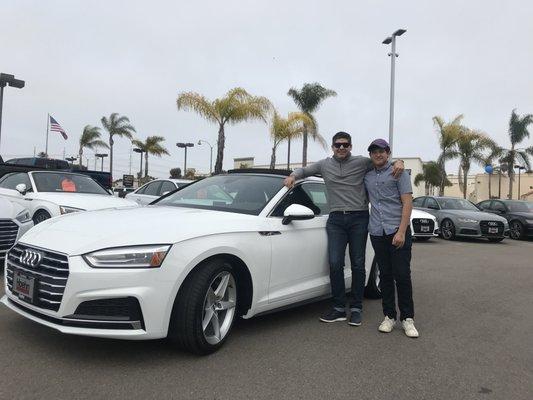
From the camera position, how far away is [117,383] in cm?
316

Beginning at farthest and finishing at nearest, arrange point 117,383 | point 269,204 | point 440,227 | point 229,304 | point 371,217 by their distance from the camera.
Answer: point 440,227
point 371,217
point 269,204
point 229,304
point 117,383

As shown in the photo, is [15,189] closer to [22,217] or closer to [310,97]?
[22,217]

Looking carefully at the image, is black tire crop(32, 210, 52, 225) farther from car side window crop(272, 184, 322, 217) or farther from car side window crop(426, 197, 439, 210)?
car side window crop(426, 197, 439, 210)

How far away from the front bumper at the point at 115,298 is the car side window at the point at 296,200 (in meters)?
1.39

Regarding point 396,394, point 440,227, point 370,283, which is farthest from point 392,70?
point 396,394

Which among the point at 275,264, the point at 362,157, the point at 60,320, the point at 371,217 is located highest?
the point at 362,157

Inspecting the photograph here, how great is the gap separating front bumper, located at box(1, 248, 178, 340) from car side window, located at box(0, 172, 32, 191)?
21.8ft

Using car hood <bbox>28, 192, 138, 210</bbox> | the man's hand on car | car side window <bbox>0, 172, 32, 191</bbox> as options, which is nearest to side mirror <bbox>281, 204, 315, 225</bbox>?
the man's hand on car

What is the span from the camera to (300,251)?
4.49 m

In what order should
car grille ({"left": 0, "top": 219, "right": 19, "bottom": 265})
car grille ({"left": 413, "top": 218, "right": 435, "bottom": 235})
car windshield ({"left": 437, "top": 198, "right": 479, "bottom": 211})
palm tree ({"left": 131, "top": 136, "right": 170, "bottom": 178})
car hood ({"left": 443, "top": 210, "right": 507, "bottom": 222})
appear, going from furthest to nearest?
palm tree ({"left": 131, "top": 136, "right": 170, "bottom": 178}) < car windshield ({"left": 437, "top": 198, "right": 479, "bottom": 211}) < car hood ({"left": 443, "top": 210, "right": 507, "bottom": 222}) < car grille ({"left": 413, "top": 218, "right": 435, "bottom": 235}) < car grille ({"left": 0, "top": 219, "right": 19, "bottom": 265})

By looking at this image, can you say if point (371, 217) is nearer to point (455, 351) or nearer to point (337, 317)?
point (337, 317)

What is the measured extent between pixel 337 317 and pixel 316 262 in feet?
1.99

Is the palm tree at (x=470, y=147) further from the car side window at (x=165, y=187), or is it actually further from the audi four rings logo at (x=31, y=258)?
the audi four rings logo at (x=31, y=258)

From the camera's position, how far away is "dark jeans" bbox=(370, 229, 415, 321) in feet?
14.9
